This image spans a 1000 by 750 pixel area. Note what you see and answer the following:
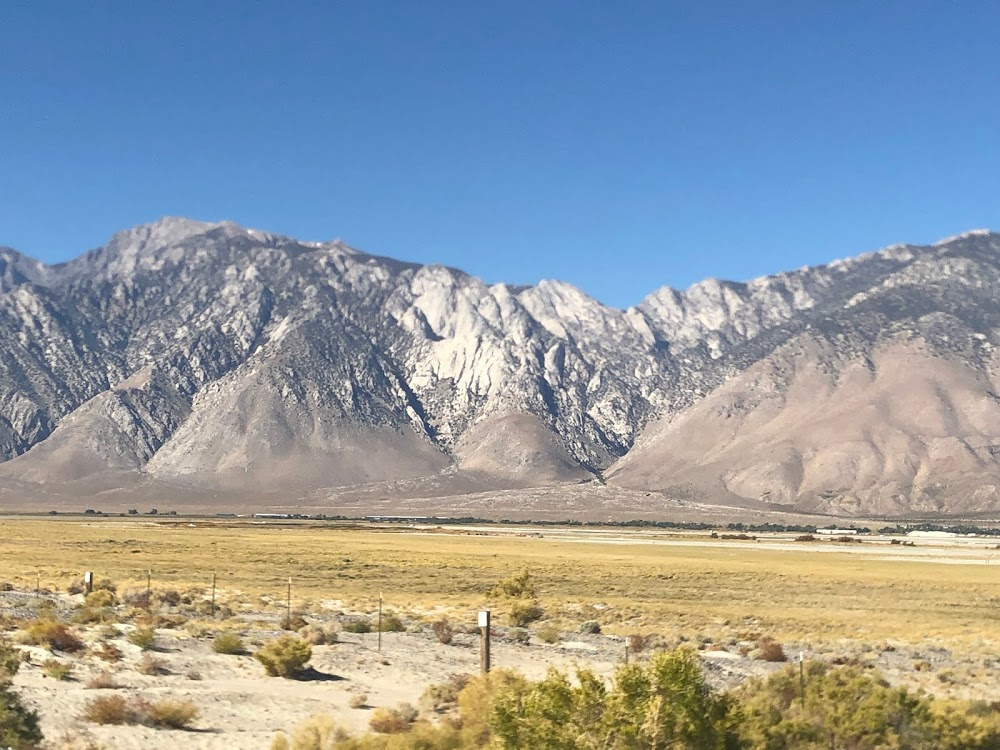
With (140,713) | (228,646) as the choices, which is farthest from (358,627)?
(140,713)

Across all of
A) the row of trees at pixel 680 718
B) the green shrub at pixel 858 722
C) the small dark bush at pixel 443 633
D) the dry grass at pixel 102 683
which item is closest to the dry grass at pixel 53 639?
the dry grass at pixel 102 683

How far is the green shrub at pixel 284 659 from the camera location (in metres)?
21.4

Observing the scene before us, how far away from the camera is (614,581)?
49.1 m

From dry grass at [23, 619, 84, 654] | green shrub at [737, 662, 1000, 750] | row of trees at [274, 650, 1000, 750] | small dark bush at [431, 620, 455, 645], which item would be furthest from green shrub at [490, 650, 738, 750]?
small dark bush at [431, 620, 455, 645]

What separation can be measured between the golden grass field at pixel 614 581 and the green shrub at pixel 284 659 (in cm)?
1229

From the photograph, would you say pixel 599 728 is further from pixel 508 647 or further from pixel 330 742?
pixel 508 647

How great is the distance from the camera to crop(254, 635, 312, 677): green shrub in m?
21.4

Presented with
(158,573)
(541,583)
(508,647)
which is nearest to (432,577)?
(541,583)

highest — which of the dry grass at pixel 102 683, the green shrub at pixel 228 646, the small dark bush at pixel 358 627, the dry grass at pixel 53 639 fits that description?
the dry grass at pixel 53 639

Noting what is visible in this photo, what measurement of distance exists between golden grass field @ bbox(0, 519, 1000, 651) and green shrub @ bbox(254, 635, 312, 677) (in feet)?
40.3

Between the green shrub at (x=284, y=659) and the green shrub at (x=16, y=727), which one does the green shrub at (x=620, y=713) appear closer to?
the green shrub at (x=16, y=727)

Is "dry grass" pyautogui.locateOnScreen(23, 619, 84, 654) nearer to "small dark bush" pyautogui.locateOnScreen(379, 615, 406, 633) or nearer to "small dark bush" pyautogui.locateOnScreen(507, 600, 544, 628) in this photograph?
"small dark bush" pyautogui.locateOnScreen(379, 615, 406, 633)

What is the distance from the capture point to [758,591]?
45688 millimetres

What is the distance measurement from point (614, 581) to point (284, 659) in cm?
3004
